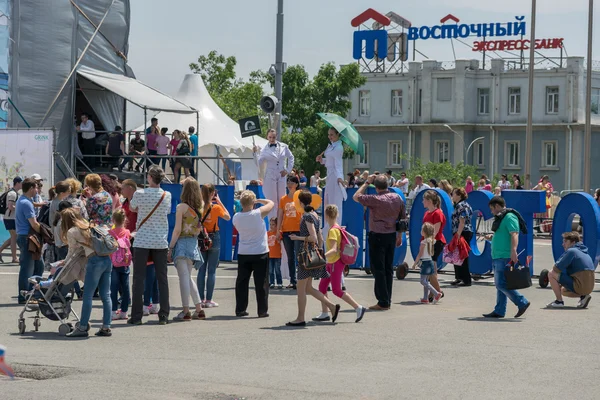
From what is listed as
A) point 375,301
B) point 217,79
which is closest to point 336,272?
point 375,301

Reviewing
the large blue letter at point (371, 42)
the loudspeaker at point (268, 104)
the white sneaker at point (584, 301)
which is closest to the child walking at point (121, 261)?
the white sneaker at point (584, 301)

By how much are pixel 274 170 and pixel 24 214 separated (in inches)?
192

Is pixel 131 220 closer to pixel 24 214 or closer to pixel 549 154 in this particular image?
pixel 24 214

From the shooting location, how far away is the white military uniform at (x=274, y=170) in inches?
723

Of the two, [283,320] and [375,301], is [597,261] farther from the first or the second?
[283,320]

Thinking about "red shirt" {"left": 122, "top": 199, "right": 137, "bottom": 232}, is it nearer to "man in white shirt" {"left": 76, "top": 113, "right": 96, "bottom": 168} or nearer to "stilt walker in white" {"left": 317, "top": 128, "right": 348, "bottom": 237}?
"stilt walker in white" {"left": 317, "top": 128, "right": 348, "bottom": 237}

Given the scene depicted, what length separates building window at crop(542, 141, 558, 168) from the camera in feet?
272

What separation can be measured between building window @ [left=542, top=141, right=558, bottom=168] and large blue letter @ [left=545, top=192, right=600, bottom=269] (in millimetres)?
65166

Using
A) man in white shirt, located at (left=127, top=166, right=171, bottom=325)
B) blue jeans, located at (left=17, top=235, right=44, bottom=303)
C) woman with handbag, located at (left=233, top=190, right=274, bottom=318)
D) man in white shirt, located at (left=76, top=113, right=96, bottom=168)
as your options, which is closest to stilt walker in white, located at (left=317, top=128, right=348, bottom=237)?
woman with handbag, located at (left=233, top=190, right=274, bottom=318)

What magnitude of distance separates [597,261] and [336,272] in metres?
6.29

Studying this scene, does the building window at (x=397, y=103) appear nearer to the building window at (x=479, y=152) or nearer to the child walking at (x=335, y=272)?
the building window at (x=479, y=152)

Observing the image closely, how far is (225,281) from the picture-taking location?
18516 mm

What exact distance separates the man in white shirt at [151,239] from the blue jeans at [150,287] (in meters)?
0.43

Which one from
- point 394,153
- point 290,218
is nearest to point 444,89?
point 394,153
